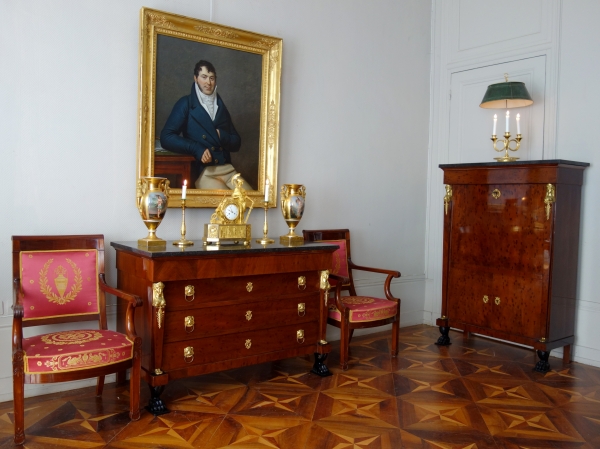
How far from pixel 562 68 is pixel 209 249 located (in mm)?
3290

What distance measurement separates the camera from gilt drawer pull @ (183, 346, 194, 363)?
331 cm

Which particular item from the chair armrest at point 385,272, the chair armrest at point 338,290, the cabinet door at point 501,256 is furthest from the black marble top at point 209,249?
the cabinet door at point 501,256

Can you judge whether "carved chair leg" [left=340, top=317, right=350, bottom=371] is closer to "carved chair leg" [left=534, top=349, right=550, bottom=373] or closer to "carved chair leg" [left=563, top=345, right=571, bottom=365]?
"carved chair leg" [left=534, top=349, right=550, bottom=373]

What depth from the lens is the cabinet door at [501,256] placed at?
422 centimetres

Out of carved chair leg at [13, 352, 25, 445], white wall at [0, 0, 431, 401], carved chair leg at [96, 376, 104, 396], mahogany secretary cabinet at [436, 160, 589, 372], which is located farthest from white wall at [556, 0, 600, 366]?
carved chair leg at [13, 352, 25, 445]

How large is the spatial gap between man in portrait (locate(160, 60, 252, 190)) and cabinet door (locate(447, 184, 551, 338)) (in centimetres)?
200

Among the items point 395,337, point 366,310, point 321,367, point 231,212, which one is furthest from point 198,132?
point 395,337

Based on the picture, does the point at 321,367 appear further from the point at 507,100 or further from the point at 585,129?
the point at 585,129

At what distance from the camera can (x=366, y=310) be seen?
13.5 feet

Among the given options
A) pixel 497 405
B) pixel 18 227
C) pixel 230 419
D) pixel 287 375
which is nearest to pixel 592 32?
pixel 497 405

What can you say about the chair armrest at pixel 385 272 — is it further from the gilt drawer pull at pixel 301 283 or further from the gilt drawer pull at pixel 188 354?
the gilt drawer pull at pixel 188 354

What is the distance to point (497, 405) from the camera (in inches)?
135

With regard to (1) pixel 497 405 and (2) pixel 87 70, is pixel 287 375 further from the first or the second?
(2) pixel 87 70

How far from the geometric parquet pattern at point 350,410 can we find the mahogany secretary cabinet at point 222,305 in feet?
0.75
